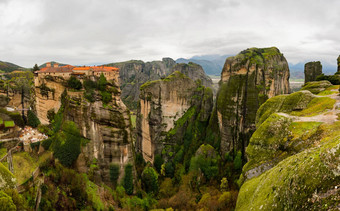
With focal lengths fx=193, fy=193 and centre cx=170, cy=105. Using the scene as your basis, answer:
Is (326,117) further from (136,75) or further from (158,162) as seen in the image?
(136,75)

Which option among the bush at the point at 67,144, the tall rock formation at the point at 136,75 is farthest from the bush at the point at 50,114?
the tall rock formation at the point at 136,75

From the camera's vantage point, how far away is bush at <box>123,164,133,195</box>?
3152 cm

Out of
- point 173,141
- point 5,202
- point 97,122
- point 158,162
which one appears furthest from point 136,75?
point 5,202

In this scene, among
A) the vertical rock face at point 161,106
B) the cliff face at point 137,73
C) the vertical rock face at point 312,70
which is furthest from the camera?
the cliff face at point 137,73

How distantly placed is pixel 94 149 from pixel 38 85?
14.1 metres

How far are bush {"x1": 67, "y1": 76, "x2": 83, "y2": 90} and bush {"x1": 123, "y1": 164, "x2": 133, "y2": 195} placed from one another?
582 inches

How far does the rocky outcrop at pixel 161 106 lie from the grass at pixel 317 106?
26.9 m

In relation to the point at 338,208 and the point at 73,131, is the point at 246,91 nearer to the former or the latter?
the point at 73,131

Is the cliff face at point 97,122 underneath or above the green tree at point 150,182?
above

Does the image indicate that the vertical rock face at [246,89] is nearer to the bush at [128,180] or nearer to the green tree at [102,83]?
the bush at [128,180]

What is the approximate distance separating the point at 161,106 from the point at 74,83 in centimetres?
1897

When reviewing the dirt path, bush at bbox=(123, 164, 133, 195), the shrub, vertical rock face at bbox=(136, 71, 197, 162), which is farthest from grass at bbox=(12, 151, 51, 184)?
the shrub

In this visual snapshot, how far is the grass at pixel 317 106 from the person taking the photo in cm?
1676

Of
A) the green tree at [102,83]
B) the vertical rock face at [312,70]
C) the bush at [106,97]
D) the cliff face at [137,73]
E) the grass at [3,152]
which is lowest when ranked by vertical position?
the grass at [3,152]
